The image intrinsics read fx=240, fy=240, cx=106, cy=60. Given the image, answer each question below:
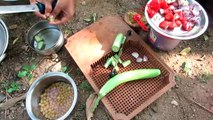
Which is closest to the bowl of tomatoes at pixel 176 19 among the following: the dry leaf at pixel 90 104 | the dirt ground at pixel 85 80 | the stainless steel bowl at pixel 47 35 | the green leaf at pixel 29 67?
the dirt ground at pixel 85 80

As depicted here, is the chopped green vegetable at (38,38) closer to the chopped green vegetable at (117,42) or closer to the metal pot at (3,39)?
the metal pot at (3,39)

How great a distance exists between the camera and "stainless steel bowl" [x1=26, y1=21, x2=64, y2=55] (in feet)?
7.22

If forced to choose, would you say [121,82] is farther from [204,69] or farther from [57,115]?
[204,69]

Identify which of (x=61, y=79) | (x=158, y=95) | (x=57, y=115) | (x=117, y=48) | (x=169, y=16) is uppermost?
(x=169, y=16)

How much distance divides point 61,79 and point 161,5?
106cm

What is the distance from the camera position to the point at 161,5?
1995mm

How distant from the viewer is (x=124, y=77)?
1.94 meters

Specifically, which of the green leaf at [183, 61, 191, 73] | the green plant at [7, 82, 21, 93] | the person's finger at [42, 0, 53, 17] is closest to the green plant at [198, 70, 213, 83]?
the green leaf at [183, 61, 191, 73]

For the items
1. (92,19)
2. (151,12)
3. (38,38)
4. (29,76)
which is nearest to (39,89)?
(29,76)

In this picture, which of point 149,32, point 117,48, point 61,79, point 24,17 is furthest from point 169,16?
point 24,17

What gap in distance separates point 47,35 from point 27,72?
414 millimetres

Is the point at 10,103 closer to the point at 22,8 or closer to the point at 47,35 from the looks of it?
the point at 47,35

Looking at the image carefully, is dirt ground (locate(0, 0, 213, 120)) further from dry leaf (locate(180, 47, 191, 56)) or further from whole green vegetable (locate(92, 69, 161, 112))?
whole green vegetable (locate(92, 69, 161, 112))

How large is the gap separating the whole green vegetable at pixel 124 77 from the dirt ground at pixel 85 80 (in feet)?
0.70
